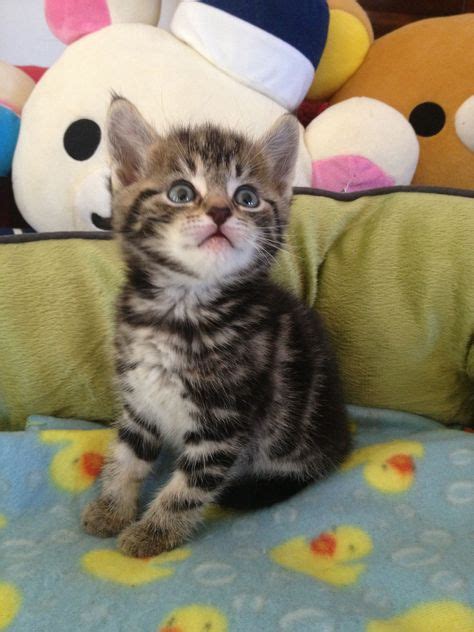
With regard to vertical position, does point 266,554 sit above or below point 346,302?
below

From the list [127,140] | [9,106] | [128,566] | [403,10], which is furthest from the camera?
[403,10]

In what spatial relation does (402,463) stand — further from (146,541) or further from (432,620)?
(146,541)

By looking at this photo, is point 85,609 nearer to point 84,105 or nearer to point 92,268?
point 92,268

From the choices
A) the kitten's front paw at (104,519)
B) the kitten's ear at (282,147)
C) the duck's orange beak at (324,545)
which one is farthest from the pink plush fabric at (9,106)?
the duck's orange beak at (324,545)

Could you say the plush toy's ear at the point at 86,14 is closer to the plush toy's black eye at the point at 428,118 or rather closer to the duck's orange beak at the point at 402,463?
the plush toy's black eye at the point at 428,118

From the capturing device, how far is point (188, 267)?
0.81m

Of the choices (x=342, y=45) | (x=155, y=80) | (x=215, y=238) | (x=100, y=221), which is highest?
(x=342, y=45)

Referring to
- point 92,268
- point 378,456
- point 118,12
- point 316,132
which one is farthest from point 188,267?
point 118,12

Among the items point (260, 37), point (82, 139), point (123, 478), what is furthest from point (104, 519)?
point (260, 37)

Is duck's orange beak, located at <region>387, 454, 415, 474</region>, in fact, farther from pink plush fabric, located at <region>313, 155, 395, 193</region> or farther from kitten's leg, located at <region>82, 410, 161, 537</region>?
pink plush fabric, located at <region>313, 155, 395, 193</region>

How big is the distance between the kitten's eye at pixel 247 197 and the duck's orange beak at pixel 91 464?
1.84 feet

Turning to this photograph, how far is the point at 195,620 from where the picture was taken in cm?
74

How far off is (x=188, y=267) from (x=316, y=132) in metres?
0.79

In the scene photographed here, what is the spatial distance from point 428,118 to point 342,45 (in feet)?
1.08
